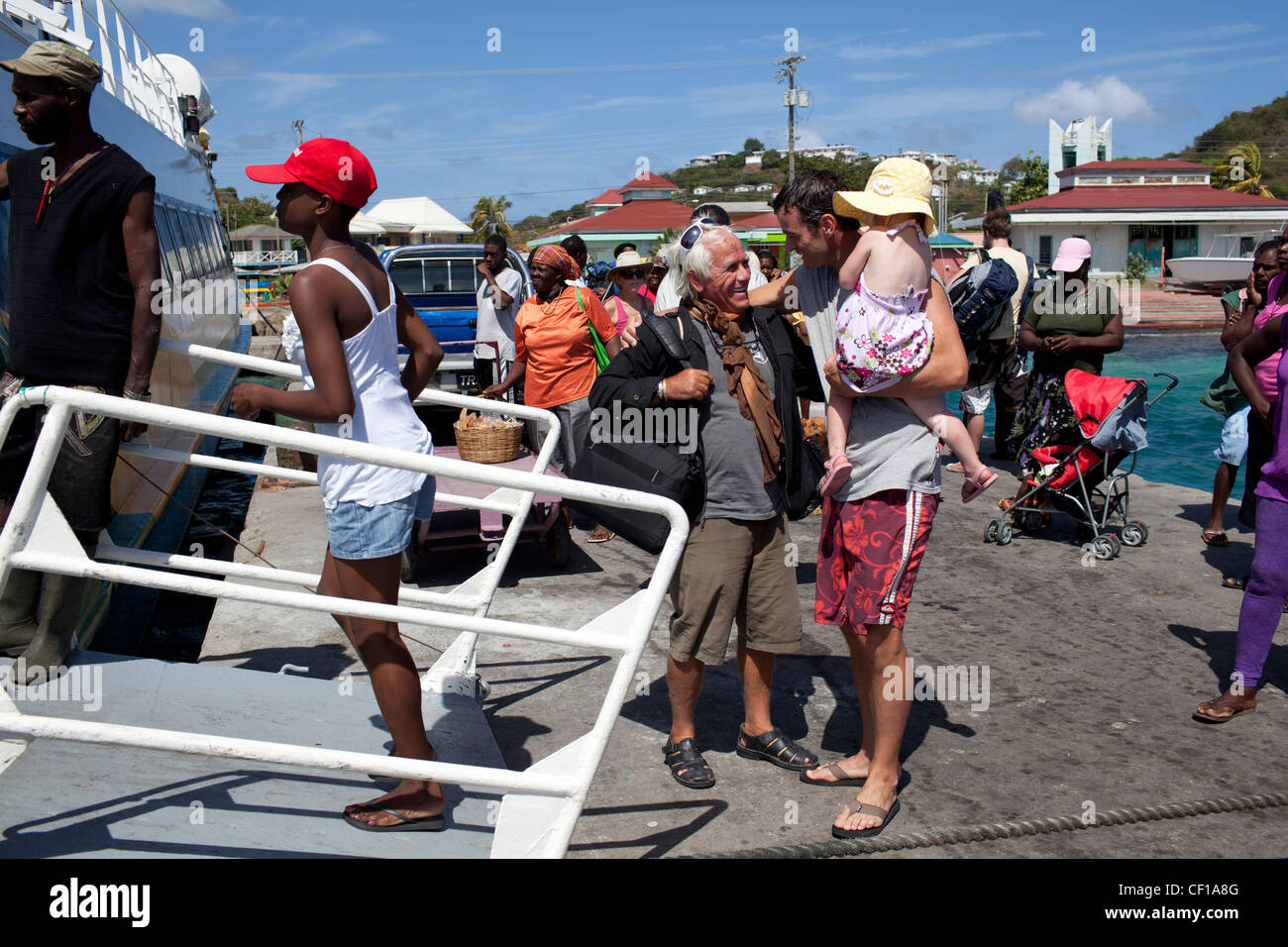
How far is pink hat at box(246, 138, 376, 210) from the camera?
9.67 feet

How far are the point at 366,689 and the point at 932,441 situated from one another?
242 cm

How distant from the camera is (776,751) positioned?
12.9 ft

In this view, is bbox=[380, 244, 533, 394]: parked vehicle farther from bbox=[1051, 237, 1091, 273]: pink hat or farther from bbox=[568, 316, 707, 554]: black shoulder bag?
bbox=[568, 316, 707, 554]: black shoulder bag

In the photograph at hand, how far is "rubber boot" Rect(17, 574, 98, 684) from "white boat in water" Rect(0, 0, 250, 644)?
0.77 metres

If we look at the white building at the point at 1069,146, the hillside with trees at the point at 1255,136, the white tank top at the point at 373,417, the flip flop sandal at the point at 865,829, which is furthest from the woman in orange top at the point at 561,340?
the hillside with trees at the point at 1255,136

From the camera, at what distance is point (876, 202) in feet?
11.0

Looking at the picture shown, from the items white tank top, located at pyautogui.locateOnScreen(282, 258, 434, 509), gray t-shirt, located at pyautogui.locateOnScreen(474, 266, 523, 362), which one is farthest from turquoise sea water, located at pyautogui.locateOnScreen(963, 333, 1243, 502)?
white tank top, located at pyautogui.locateOnScreen(282, 258, 434, 509)

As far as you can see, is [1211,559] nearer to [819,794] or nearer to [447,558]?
[819,794]

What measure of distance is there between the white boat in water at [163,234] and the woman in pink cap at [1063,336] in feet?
19.1

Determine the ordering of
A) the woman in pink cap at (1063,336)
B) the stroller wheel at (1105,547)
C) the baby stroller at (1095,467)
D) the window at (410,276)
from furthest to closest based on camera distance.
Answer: the window at (410,276), the woman in pink cap at (1063,336), the baby stroller at (1095,467), the stroller wheel at (1105,547)

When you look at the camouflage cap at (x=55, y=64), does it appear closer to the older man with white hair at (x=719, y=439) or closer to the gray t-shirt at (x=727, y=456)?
the older man with white hair at (x=719, y=439)

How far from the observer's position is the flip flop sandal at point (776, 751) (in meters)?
3.90

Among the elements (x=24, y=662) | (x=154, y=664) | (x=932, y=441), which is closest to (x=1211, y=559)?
(x=932, y=441)

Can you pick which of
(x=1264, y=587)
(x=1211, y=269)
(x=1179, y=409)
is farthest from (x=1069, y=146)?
(x=1264, y=587)
